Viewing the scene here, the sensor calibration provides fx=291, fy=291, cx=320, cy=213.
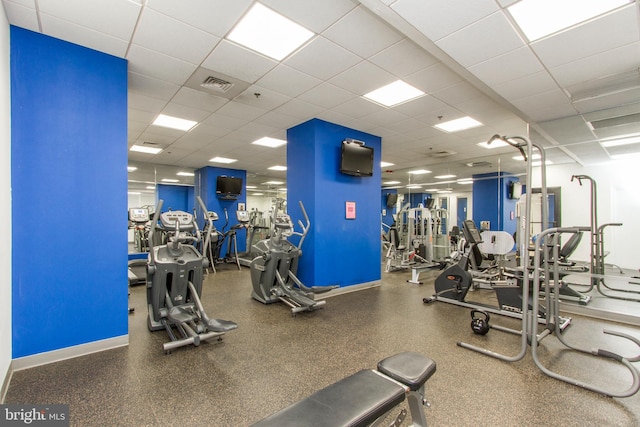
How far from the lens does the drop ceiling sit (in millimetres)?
2441

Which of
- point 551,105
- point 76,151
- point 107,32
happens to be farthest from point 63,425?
point 551,105

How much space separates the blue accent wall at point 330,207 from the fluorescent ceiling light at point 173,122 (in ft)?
6.16

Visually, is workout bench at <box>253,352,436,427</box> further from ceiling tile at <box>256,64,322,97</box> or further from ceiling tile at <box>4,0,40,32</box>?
ceiling tile at <box>4,0,40,32</box>

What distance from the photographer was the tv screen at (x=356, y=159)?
5.23 metres

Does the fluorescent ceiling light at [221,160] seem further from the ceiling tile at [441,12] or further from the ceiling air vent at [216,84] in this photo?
the ceiling tile at [441,12]

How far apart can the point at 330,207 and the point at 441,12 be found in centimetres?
338

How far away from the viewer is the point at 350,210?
5555 mm

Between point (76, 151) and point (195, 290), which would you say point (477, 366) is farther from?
point (76, 151)

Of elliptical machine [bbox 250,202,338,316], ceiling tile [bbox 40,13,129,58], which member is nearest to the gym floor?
elliptical machine [bbox 250,202,338,316]

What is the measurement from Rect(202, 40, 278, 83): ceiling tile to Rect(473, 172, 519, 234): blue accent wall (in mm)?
7702

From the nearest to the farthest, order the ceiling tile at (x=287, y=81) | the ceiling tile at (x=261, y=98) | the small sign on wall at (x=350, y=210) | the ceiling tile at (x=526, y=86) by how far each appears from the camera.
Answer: the ceiling tile at (x=526, y=86) < the ceiling tile at (x=287, y=81) < the ceiling tile at (x=261, y=98) < the small sign on wall at (x=350, y=210)

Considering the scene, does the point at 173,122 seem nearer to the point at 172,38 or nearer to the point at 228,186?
the point at 172,38

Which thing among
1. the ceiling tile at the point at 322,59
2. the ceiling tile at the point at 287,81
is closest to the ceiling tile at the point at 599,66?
the ceiling tile at the point at 322,59

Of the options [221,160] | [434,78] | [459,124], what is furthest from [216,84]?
[221,160]
